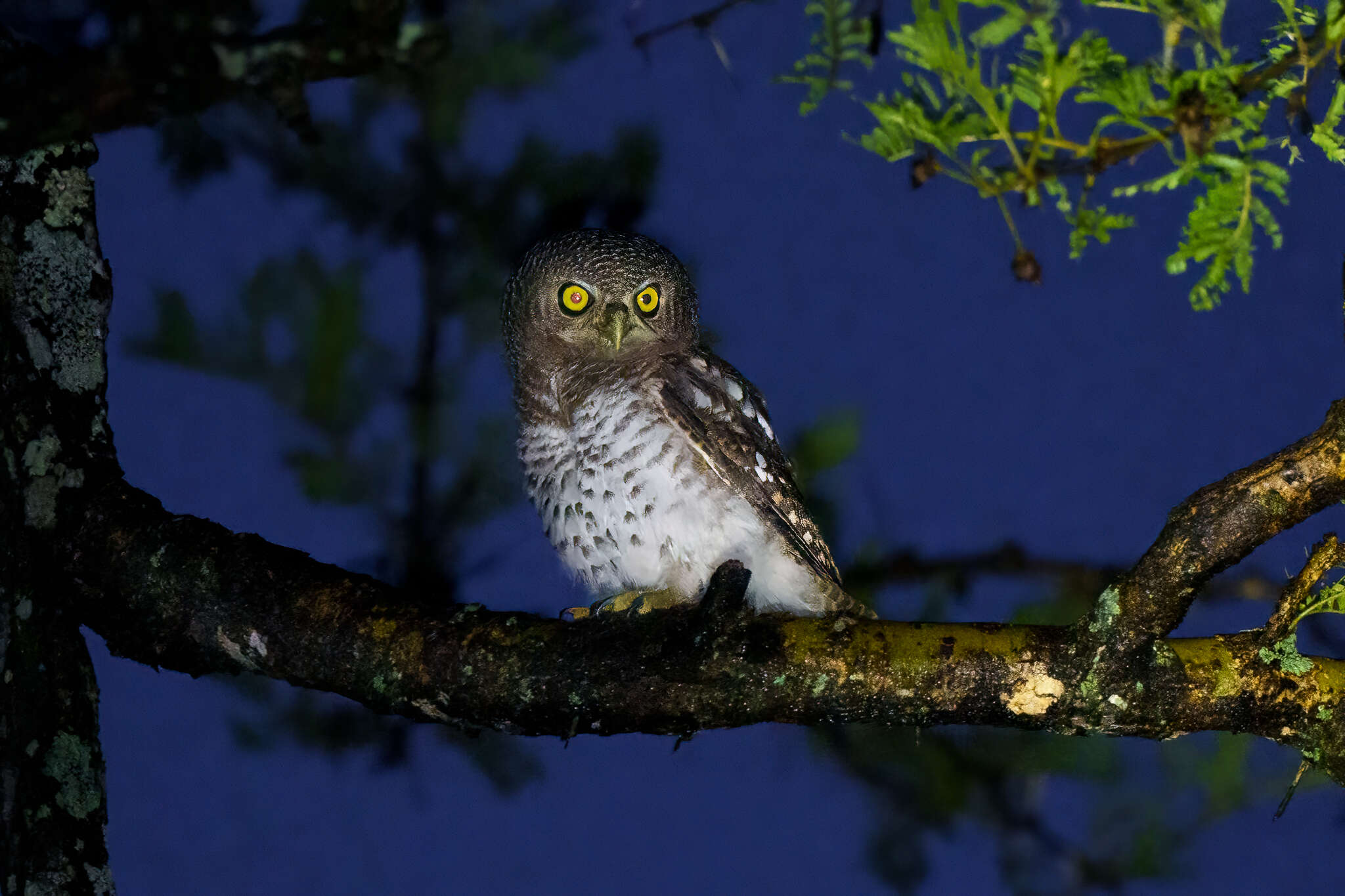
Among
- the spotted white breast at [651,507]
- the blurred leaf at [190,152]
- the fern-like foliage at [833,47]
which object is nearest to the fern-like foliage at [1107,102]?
the fern-like foliage at [833,47]

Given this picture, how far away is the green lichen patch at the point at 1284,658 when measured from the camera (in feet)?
3.38

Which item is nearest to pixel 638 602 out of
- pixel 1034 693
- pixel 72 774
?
pixel 1034 693

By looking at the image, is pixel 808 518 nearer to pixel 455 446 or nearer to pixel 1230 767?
pixel 455 446

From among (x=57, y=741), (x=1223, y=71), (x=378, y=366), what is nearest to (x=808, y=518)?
(x=378, y=366)

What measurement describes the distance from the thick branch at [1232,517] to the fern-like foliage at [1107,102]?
307 mm

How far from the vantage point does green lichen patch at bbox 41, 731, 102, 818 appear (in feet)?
3.83

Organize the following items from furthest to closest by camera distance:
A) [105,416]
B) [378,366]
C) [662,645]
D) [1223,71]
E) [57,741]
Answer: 1. [378,366]
2. [105,416]
3. [57,741]
4. [662,645]
5. [1223,71]

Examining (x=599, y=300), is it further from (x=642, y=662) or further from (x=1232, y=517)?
(x=1232, y=517)

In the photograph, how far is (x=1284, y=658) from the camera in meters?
1.03

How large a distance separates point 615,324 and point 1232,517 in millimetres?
793

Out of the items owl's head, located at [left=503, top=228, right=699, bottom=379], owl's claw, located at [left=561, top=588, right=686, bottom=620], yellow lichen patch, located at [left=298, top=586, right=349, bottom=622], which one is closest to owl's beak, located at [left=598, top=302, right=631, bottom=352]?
owl's head, located at [left=503, top=228, right=699, bottom=379]

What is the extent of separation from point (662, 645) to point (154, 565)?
633mm

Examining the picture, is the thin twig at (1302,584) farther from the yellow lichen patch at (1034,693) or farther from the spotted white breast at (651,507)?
the spotted white breast at (651,507)

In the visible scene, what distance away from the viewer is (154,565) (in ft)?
3.95
